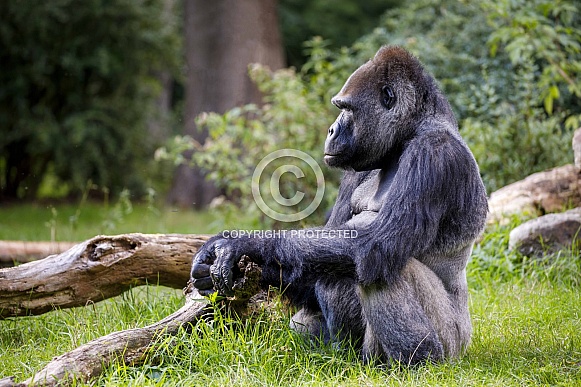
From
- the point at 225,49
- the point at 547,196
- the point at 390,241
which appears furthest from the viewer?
the point at 225,49

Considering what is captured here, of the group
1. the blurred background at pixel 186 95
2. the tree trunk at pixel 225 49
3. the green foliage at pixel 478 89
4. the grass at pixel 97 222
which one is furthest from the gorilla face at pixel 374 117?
the tree trunk at pixel 225 49

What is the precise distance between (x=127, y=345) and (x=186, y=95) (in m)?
9.06

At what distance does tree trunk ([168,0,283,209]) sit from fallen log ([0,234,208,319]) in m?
7.05

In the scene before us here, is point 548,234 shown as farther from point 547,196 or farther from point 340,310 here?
point 340,310

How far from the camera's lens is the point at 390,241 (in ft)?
10.0

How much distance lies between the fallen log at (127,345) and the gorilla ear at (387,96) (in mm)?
1024

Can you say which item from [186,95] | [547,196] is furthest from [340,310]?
[186,95]

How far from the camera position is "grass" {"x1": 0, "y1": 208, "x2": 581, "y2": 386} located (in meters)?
3.06

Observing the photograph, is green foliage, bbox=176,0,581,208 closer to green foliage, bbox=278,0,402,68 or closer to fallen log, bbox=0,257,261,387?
fallen log, bbox=0,257,261,387

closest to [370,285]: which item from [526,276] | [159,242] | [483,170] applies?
[159,242]

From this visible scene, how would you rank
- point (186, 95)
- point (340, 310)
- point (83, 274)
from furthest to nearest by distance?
1. point (186, 95)
2. point (83, 274)
3. point (340, 310)

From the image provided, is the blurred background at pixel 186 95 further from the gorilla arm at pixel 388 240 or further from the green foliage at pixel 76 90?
the gorilla arm at pixel 388 240

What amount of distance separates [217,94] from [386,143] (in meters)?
8.05

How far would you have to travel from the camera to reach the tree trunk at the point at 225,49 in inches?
434
